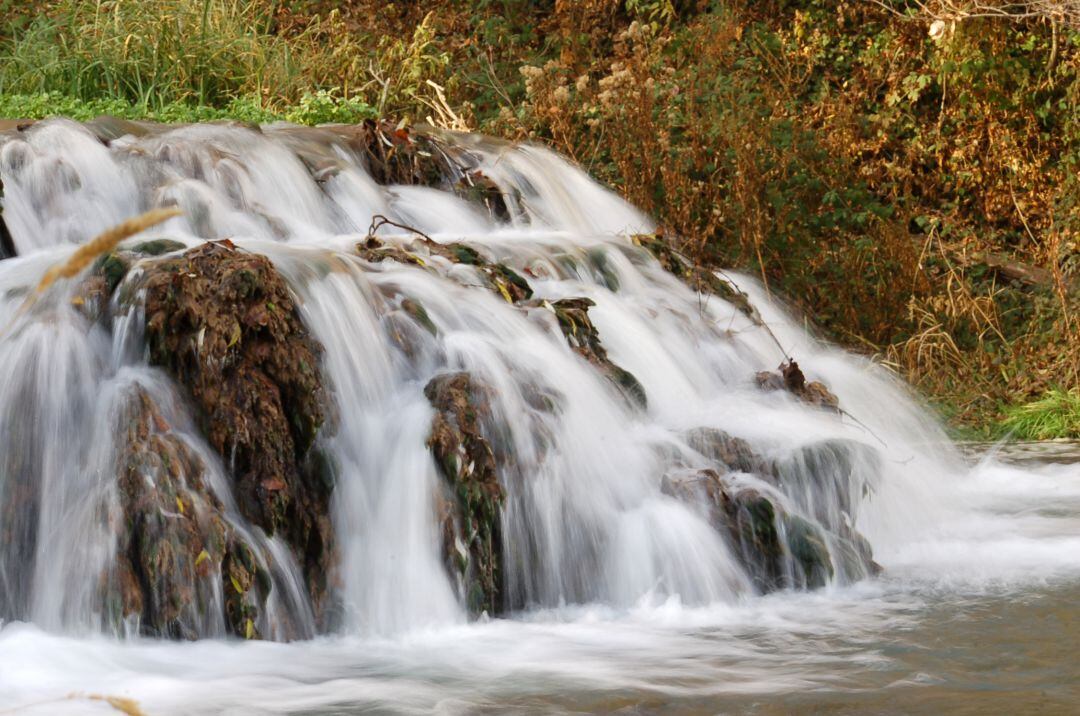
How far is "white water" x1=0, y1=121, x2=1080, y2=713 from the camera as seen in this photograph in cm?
384

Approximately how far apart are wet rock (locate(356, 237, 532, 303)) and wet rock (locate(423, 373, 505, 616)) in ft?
3.60

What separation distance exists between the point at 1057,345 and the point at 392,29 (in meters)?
7.29

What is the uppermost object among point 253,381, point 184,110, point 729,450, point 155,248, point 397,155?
point 184,110

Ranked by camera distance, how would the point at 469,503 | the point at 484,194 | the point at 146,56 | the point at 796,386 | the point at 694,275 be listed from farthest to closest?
the point at 146,56, the point at 484,194, the point at 694,275, the point at 796,386, the point at 469,503

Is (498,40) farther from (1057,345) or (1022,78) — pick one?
(1057,345)

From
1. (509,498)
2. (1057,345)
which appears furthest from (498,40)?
(509,498)

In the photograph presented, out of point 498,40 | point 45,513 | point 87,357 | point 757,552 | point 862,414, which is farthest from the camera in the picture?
point 498,40

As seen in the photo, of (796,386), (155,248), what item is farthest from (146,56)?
(796,386)

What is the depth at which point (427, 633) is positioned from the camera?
14.1ft

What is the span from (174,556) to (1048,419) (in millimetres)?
5564

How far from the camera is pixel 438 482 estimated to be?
4586mm

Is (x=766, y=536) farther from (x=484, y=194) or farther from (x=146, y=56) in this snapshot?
(x=146, y=56)

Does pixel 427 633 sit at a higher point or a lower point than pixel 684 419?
lower

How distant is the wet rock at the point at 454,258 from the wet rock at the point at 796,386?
43.4 inches
